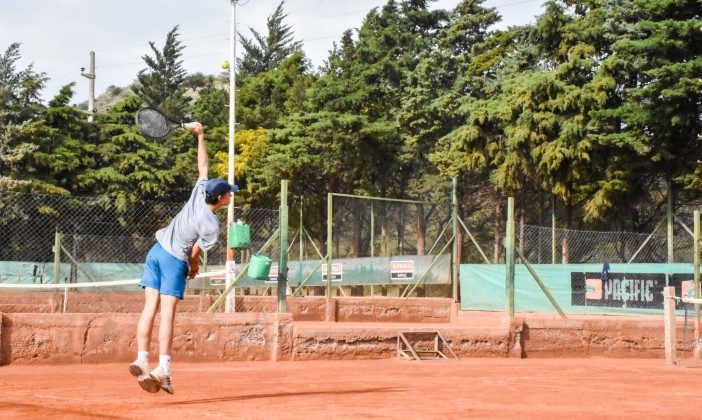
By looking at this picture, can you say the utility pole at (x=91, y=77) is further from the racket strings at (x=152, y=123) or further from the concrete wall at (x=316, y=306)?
the racket strings at (x=152, y=123)

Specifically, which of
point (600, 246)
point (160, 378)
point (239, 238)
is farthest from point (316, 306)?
point (160, 378)

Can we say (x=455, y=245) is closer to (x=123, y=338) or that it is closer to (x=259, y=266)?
(x=259, y=266)

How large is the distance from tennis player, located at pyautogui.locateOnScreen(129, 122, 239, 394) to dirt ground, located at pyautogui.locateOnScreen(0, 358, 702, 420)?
0.37 meters

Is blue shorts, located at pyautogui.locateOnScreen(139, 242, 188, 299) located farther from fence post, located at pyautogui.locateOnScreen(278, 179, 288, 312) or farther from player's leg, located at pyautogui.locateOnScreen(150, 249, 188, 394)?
fence post, located at pyautogui.locateOnScreen(278, 179, 288, 312)

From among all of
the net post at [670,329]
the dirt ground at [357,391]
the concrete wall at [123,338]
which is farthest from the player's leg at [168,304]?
the net post at [670,329]

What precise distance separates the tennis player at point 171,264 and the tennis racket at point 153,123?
266 cm

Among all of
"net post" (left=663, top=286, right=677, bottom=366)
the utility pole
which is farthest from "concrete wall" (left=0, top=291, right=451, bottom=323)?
the utility pole

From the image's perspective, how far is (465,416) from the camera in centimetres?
659

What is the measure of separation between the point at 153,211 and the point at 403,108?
688 inches

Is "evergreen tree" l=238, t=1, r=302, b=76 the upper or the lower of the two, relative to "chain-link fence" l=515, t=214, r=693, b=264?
upper

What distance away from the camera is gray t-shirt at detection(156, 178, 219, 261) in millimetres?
6992

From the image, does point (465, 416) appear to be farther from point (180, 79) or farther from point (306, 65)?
point (180, 79)

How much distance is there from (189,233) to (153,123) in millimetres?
3128

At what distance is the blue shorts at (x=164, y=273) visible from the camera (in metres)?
6.96
